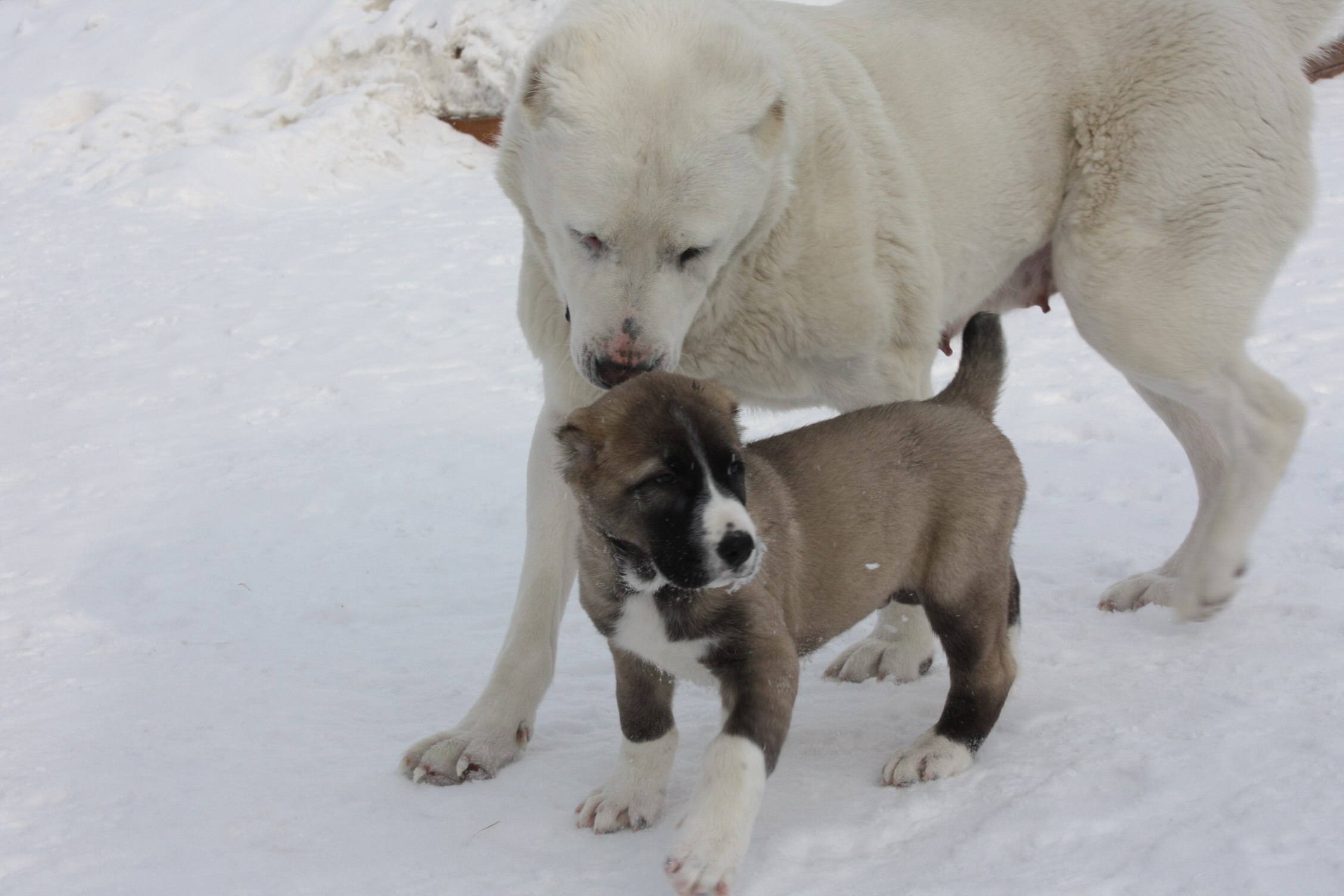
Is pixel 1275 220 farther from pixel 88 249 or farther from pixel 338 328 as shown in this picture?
pixel 88 249

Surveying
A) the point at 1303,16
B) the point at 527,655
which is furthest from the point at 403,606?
the point at 1303,16

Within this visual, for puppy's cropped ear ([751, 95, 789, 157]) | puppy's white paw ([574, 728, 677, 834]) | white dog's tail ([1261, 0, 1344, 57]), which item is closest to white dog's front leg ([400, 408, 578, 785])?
puppy's white paw ([574, 728, 677, 834])

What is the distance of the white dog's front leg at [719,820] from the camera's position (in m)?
2.28

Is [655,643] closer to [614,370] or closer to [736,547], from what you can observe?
[736,547]

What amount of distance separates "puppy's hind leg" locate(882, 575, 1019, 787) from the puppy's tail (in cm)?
60

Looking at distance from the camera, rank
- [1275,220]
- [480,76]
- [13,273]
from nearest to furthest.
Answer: [1275,220]
[13,273]
[480,76]

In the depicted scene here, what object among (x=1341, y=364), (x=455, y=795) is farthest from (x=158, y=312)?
(x=1341, y=364)

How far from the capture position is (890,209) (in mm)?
3646

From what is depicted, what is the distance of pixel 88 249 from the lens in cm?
965

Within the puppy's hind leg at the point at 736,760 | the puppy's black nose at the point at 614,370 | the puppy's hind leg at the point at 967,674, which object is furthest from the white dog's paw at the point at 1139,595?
the puppy's black nose at the point at 614,370

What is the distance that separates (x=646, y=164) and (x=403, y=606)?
247 cm

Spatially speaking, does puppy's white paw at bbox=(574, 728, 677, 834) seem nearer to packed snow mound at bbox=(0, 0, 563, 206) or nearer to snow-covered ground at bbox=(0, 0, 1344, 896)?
snow-covered ground at bbox=(0, 0, 1344, 896)

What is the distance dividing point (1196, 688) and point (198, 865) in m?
2.67

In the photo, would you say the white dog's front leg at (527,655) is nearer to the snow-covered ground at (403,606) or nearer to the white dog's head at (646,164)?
the snow-covered ground at (403,606)
